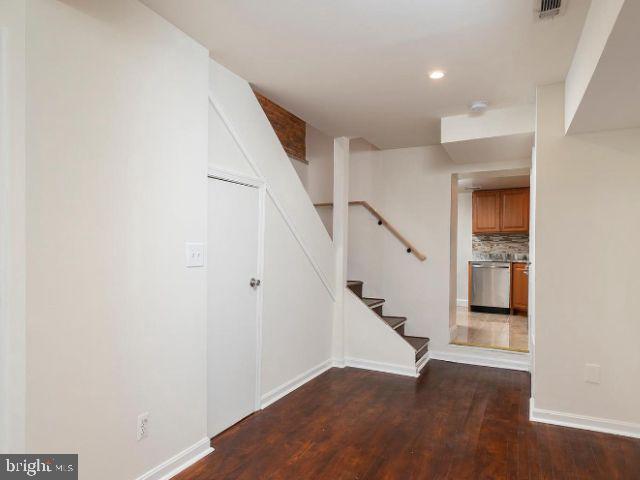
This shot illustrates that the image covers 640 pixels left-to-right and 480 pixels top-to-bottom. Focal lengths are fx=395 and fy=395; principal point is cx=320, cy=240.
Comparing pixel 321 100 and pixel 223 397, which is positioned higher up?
pixel 321 100

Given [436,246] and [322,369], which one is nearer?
[322,369]

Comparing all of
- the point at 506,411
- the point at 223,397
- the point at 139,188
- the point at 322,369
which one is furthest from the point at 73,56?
the point at 506,411

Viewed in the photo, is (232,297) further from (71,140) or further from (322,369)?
(322,369)

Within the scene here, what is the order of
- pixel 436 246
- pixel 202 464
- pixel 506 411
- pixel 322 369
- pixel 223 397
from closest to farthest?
1. pixel 202 464
2. pixel 223 397
3. pixel 506 411
4. pixel 322 369
5. pixel 436 246

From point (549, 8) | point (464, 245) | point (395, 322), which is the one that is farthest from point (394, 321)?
point (464, 245)

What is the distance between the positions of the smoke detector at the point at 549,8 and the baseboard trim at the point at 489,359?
3204mm

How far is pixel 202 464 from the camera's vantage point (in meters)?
2.19

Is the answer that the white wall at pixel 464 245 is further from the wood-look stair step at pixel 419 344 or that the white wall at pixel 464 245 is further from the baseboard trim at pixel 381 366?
the baseboard trim at pixel 381 366

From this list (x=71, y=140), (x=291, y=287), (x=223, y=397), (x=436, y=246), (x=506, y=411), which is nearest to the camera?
(x=71, y=140)

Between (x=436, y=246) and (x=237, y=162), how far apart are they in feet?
8.60

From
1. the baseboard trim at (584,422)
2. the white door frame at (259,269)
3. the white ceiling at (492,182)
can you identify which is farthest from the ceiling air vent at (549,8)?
the white ceiling at (492,182)

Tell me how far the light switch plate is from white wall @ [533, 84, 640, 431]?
2334mm

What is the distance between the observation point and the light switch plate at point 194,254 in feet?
7.22

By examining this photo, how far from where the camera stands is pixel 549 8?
73.6 inches
